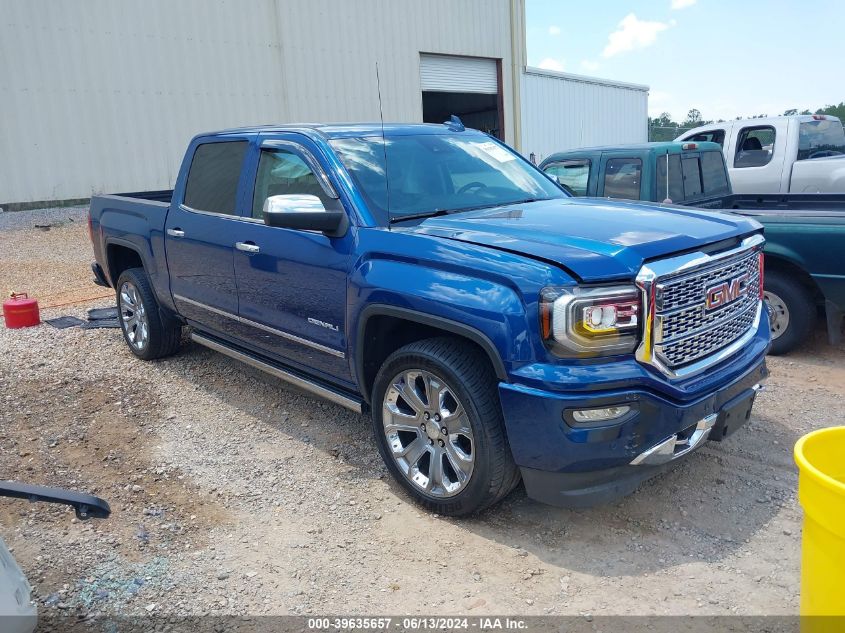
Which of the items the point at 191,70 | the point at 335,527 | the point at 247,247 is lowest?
the point at 335,527

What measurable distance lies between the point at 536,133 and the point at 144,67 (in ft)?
39.8

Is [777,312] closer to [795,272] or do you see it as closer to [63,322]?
[795,272]

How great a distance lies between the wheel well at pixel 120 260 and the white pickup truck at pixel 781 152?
8171mm

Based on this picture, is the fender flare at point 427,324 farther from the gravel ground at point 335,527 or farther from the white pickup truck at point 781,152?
the white pickup truck at point 781,152

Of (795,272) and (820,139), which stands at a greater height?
(820,139)

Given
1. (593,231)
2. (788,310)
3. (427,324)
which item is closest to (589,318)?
(593,231)

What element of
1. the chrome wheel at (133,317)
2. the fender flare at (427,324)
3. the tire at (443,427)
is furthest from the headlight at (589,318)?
the chrome wheel at (133,317)

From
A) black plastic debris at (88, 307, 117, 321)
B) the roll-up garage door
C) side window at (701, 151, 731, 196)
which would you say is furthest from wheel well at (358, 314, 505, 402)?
the roll-up garage door

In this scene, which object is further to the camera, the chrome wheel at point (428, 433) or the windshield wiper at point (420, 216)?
the windshield wiper at point (420, 216)

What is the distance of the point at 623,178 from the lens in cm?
741

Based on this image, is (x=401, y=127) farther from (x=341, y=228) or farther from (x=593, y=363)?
(x=593, y=363)

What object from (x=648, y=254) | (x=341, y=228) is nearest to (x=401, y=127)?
(x=341, y=228)

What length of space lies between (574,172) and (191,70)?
1058cm

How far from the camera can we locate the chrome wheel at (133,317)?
6.11 metres
